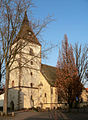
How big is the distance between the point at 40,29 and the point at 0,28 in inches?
181

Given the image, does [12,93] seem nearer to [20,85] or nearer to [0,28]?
[20,85]

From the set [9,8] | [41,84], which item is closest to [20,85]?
[41,84]

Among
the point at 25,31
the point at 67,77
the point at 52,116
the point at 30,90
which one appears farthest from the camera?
the point at 30,90

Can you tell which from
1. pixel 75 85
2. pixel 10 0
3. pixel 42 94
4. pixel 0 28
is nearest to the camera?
pixel 10 0

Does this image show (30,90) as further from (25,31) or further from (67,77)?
(25,31)

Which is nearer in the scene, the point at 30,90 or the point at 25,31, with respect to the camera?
the point at 25,31

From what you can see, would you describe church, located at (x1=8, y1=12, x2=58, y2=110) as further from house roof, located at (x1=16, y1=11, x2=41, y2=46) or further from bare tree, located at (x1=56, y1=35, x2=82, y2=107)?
house roof, located at (x1=16, y1=11, x2=41, y2=46)

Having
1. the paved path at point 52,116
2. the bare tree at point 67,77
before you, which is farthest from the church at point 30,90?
the paved path at point 52,116

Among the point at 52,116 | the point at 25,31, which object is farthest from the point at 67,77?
the point at 25,31

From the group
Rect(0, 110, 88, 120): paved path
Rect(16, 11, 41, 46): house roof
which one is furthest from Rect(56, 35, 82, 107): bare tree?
Rect(16, 11, 41, 46): house roof

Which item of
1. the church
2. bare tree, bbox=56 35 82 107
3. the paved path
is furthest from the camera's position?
the church

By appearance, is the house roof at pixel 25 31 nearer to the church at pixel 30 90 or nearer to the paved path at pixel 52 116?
the church at pixel 30 90

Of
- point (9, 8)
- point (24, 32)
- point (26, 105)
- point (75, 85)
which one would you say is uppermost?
point (9, 8)

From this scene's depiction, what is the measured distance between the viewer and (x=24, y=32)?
635 inches
